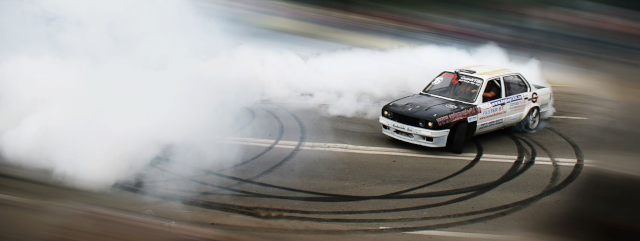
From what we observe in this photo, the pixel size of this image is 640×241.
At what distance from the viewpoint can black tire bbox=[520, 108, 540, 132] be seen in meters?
7.75

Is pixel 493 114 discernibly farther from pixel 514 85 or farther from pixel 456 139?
pixel 456 139

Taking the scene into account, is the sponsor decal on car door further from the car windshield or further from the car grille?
the car grille

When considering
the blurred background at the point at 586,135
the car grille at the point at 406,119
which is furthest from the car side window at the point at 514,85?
the blurred background at the point at 586,135

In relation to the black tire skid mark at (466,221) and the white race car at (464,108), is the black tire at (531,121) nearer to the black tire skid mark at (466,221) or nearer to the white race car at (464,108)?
the white race car at (464,108)

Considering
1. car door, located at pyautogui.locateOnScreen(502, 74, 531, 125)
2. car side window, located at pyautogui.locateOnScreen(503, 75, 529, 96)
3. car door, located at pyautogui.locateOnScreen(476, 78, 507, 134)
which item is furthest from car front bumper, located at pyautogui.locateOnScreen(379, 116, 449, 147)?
car side window, located at pyautogui.locateOnScreen(503, 75, 529, 96)

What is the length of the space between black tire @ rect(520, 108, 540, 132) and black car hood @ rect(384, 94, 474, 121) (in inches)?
46.5

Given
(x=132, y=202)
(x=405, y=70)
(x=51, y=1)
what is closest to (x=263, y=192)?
(x=132, y=202)

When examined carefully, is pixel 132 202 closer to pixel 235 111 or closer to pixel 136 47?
pixel 136 47

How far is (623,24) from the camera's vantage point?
174 cm

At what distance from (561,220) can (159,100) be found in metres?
5.45

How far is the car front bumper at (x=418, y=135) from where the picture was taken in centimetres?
667

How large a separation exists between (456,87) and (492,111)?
0.52 metres

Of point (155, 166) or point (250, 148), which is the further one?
point (250, 148)

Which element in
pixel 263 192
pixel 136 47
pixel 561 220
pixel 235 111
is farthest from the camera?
pixel 235 111
